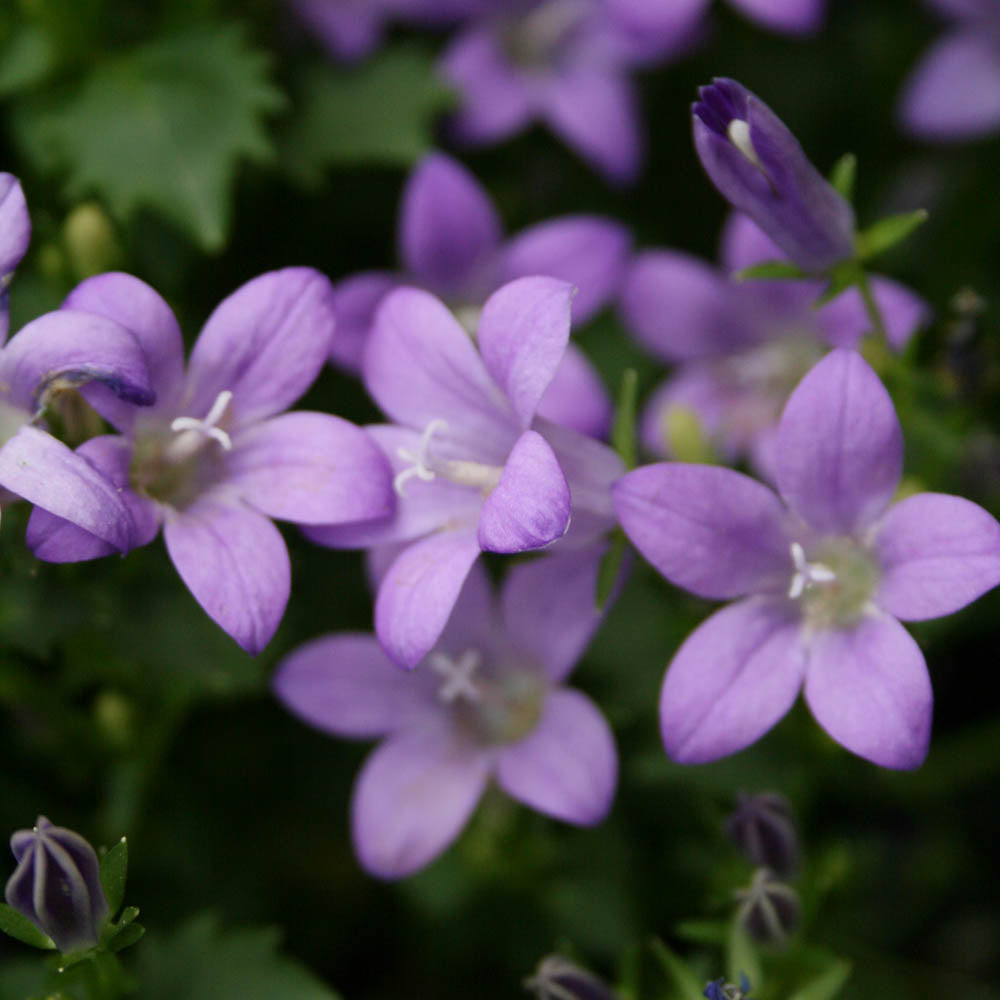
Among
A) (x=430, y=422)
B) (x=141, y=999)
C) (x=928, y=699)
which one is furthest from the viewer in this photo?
(x=141, y=999)

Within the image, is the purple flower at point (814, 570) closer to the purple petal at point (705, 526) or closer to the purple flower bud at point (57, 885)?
the purple petal at point (705, 526)

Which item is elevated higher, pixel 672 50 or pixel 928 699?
pixel 672 50

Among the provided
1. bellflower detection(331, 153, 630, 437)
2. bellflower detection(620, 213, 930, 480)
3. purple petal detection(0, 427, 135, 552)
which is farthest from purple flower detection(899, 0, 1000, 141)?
purple petal detection(0, 427, 135, 552)

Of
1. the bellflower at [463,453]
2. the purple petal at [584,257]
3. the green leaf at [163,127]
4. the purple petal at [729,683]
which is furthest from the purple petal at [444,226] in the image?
the purple petal at [729,683]

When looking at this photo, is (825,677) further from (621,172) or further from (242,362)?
(621,172)

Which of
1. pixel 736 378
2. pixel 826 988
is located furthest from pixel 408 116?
pixel 826 988

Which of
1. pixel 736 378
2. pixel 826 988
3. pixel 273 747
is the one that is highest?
pixel 736 378
